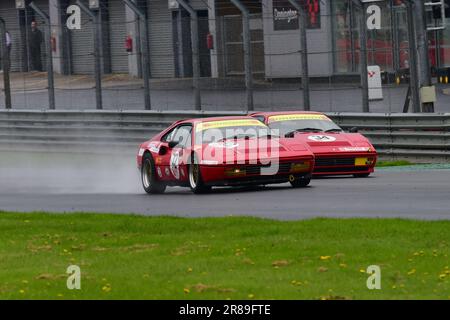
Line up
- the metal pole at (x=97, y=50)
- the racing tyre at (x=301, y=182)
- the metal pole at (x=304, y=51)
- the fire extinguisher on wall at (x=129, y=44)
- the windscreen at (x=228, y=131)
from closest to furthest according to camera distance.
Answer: the racing tyre at (x=301, y=182), the windscreen at (x=228, y=131), the metal pole at (x=304, y=51), the metal pole at (x=97, y=50), the fire extinguisher on wall at (x=129, y=44)

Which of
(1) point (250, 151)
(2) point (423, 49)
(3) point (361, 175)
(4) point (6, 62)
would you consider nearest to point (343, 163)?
(3) point (361, 175)

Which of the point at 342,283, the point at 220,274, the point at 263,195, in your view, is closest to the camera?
the point at 342,283

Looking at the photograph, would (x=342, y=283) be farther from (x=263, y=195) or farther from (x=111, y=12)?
(x=111, y=12)

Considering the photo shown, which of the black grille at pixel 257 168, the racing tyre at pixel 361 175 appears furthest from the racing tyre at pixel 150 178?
the racing tyre at pixel 361 175

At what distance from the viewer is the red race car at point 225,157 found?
1920cm

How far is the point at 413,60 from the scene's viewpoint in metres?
25.1

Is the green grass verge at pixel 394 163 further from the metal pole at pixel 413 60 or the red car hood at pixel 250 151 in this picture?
the red car hood at pixel 250 151

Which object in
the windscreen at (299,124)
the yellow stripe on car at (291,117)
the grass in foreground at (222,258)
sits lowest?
the grass in foreground at (222,258)

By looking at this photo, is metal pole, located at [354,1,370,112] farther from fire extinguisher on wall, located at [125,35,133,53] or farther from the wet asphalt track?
fire extinguisher on wall, located at [125,35,133,53]

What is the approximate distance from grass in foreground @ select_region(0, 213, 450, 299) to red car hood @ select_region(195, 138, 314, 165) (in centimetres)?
407

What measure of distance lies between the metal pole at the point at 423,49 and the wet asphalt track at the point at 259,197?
2.13 metres
